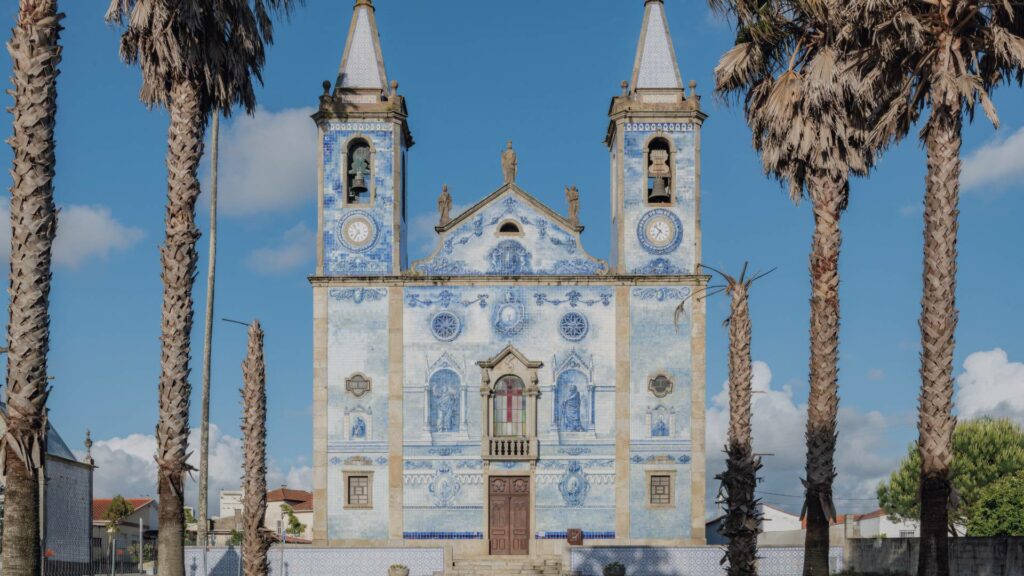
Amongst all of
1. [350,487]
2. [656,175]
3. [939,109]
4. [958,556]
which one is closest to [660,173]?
[656,175]

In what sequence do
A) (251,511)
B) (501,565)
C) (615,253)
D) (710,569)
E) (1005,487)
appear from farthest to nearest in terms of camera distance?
1. (1005,487)
2. (615,253)
3. (501,565)
4. (710,569)
5. (251,511)

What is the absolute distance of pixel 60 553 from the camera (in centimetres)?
2795

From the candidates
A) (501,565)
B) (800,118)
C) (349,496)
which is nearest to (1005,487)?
(501,565)

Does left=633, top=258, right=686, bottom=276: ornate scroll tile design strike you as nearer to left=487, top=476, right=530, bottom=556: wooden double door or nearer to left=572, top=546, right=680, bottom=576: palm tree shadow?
left=487, top=476, right=530, bottom=556: wooden double door

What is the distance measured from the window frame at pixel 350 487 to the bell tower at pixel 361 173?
17.7ft

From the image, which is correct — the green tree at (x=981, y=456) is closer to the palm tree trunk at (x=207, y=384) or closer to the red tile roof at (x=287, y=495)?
the palm tree trunk at (x=207, y=384)

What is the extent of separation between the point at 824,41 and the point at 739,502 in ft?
23.1

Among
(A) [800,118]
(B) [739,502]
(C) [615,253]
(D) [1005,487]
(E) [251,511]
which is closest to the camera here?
(B) [739,502]

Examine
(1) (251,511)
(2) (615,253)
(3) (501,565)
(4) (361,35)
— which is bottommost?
(3) (501,565)

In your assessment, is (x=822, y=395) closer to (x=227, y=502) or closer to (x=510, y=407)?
(x=510, y=407)

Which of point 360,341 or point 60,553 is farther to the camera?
point 360,341

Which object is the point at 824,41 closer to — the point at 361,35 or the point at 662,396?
the point at 662,396

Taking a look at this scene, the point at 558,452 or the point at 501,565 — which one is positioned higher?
the point at 558,452

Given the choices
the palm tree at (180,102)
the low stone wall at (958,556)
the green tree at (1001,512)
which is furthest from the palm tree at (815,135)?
the green tree at (1001,512)
